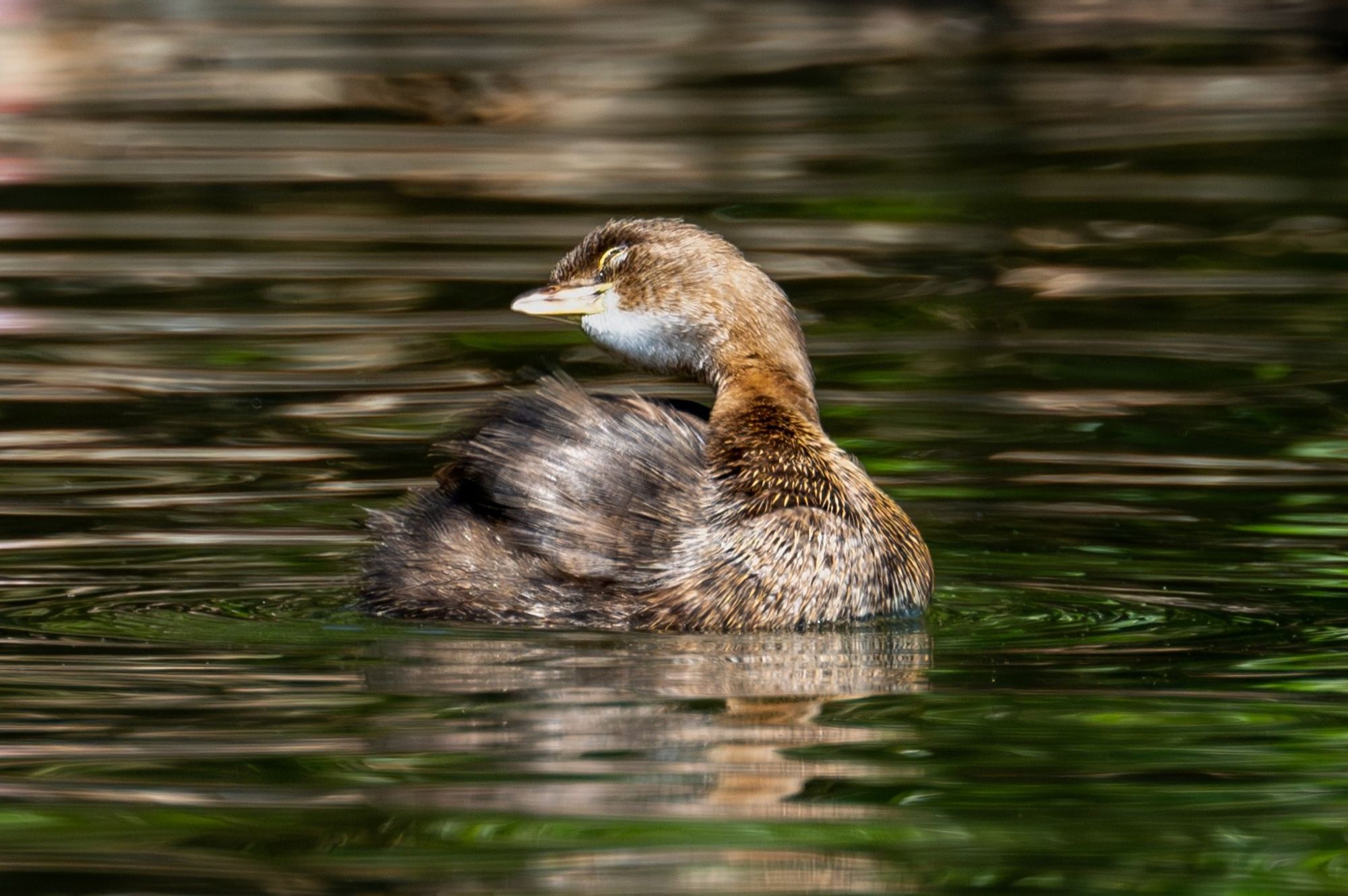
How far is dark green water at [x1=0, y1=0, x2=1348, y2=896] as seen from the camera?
5137mm

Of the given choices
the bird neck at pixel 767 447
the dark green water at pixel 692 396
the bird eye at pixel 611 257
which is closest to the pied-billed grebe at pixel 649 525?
the bird neck at pixel 767 447

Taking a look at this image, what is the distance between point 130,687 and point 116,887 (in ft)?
5.17

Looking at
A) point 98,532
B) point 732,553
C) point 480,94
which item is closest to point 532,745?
point 732,553

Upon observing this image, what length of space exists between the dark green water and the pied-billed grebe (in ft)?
0.38

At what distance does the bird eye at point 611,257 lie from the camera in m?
7.76

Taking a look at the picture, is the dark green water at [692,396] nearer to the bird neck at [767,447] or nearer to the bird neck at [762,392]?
the bird neck at [767,447]

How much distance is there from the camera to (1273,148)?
53.5 feet

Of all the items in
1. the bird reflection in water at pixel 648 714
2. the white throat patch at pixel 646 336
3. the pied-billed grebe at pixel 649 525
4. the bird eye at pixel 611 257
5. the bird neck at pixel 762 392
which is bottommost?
the bird reflection in water at pixel 648 714

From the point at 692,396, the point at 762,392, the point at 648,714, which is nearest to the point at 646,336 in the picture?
the point at 762,392

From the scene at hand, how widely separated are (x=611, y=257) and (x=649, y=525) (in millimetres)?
1107

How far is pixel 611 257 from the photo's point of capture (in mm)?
7773

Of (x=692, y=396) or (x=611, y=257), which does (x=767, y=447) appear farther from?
(x=692, y=396)

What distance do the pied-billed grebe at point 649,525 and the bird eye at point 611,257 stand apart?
0.39 meters

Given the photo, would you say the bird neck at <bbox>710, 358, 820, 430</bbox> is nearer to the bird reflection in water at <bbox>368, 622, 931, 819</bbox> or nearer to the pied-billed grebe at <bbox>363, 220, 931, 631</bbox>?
the pied-billed grebe at <bbox>363, 220, 931, 631</bbox>
